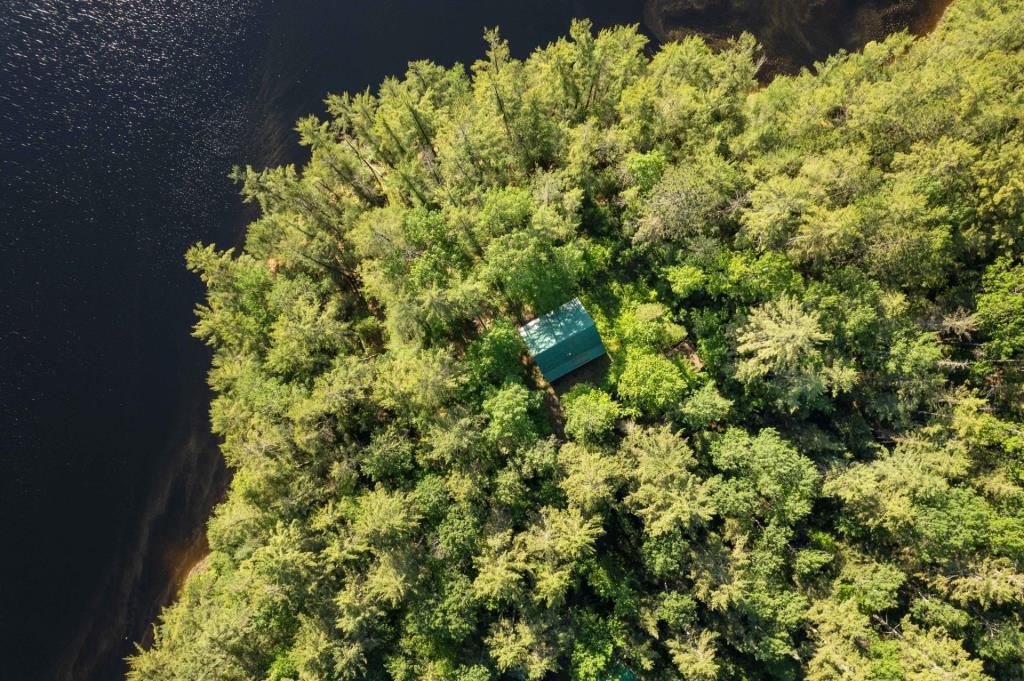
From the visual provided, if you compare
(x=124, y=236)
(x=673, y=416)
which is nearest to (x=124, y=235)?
(x=124, y=236)

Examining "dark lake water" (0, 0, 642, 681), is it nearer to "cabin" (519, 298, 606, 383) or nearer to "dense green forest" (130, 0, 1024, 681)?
Result: "dense green forest" (130, 0, 1024, 681)

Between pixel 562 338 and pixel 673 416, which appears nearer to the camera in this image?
pixel 673 416

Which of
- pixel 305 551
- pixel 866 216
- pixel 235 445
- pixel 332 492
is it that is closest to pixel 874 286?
pixel 866 216

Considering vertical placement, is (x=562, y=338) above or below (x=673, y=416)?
above

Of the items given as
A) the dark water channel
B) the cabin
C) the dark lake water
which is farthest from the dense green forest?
the dark lake water

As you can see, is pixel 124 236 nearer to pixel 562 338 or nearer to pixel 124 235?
pixel 124 235
